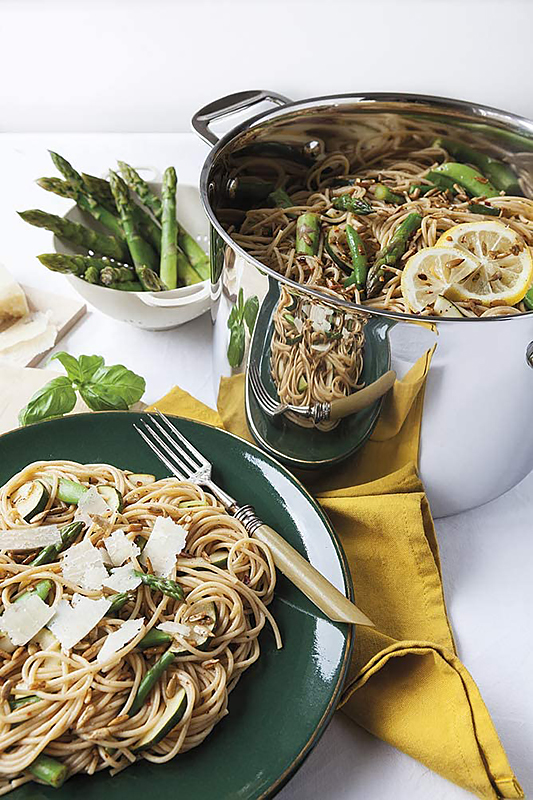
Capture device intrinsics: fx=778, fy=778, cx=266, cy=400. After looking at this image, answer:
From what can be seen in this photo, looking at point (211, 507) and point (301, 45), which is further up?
point (301, 45)

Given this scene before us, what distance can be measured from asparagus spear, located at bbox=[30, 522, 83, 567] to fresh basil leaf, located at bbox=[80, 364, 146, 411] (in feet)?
1.01

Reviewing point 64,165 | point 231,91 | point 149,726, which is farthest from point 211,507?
point 231,91

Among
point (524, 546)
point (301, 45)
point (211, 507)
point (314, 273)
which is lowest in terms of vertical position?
point (524, 546)

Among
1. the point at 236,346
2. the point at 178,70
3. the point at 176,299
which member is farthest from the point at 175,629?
the point at 178,70

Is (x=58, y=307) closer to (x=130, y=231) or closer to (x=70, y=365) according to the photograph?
(x=130, y=231)

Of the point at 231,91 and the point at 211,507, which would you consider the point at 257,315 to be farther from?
the point at 231,91

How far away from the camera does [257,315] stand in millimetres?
1158

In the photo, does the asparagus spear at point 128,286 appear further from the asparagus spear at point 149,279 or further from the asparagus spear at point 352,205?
the asparagus spear at point 352,205

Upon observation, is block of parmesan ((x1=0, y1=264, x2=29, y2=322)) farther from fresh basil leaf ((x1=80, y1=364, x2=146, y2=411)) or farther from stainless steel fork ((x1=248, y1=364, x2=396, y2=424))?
stainless steel fork ((x1=248, y1=364, x2=396, y2=424))

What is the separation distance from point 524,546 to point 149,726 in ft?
2.33

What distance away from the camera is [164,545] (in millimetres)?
1091

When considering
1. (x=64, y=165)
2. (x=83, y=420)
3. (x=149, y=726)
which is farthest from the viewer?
(x=64, y=165)

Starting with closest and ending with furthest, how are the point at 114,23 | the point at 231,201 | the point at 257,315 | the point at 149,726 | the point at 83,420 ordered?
the point at 149,726 → the point at 257,315 → the point at 83,420 → the point at 231,201 → the point at 114,23

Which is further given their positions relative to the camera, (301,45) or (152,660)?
(301,45)
